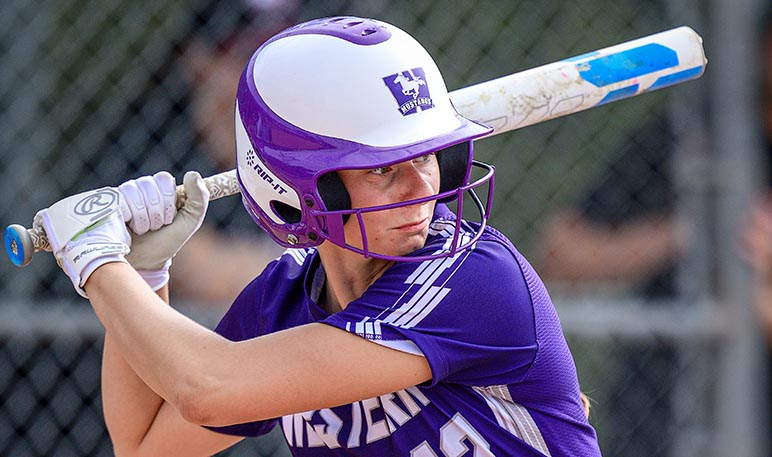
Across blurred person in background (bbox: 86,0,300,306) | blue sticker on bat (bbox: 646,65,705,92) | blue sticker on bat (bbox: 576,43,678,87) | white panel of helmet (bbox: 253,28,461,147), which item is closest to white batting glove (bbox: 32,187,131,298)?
white panel of helmet (bbox: 253,28,461,147)

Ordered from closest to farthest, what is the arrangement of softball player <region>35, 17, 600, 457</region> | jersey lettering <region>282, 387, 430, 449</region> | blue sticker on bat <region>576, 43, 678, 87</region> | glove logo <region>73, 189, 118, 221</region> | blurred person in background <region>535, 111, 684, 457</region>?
Result: softball player <region>35, 17, 600, 457</region>, jersey lettering <region>282, 387, 430, 449</region>, glove logo <region>73, 189, 118, 221</region>, blue sticker on bat <region>576, 43, 678, 87</region>, blurred person in background <region>535, 111, 684, 457</region>

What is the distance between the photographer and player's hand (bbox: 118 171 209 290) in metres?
2.10

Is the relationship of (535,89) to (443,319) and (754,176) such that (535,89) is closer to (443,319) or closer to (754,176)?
(443,319)

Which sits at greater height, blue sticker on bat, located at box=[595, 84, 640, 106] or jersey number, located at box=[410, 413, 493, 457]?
blue sticker on bat, located at box=[595, 84, 640, 106]

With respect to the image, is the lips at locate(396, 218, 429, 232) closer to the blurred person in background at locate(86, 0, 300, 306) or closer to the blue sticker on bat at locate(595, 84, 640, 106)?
the blue sticker on bat at locate(595, 84, 640, 106)

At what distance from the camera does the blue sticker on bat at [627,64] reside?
2318 mm

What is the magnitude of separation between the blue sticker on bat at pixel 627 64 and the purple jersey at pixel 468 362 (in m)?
0.53

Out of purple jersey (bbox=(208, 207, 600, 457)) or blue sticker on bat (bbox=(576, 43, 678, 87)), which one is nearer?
purple jersey (bbox=(208, 207, 600, 457))

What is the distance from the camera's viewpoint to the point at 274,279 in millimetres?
2211

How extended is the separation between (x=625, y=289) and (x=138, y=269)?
2.40 metres

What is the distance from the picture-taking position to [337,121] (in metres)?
1.82

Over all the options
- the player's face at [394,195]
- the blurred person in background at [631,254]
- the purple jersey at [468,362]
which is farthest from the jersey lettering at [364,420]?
the blurred person in background at [631,254]

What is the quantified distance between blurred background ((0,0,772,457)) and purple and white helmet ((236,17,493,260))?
70.9 inches

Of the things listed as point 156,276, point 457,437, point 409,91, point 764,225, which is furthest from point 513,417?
point 764,225
